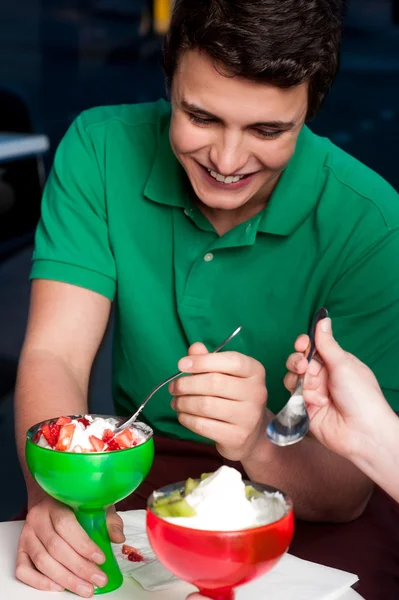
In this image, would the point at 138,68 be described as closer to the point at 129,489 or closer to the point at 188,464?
the point at 188,464

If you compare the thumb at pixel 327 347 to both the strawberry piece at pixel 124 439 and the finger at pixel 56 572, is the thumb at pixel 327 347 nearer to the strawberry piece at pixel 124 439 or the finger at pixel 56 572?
the strawberry piece at pixel 124 439

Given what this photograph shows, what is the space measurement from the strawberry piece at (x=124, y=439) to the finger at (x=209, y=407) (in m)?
0.10

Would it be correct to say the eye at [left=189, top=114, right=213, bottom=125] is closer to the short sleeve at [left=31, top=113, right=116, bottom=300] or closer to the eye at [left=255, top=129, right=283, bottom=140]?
the eye at [left=255, top=129, right=283, bottom=140]

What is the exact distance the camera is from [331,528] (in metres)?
1.51

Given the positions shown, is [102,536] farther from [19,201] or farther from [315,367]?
[19,201]

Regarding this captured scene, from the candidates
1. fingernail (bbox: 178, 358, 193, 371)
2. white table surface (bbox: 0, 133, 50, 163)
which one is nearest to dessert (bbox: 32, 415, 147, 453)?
fingernail (bbox: 178, 358, 193, 371)

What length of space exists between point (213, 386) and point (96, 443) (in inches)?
6.9

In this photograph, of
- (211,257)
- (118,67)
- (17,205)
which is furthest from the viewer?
(118,67)

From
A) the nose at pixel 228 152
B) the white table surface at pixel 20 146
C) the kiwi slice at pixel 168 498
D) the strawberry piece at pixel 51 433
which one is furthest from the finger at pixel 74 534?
the white table surface at pixel 20 146

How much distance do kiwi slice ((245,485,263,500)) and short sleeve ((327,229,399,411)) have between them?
72 cm

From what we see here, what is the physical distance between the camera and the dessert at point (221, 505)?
0.91m

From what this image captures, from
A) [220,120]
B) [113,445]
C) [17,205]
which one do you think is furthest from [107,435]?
[17,205]

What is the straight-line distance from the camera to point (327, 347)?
1.16 m

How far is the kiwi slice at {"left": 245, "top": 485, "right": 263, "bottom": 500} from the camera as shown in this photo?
974 millimetres
